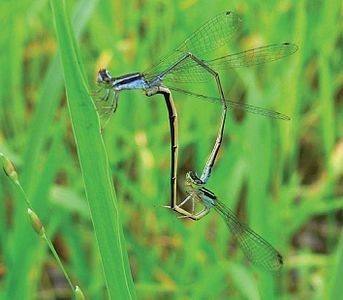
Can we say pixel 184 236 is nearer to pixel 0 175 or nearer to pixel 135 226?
pixel 135 226

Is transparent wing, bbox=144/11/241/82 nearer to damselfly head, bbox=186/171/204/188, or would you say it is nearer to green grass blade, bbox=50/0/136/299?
damselfly head, bbox=186/171/204/188

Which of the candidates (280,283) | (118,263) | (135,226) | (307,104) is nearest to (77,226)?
(135,226)

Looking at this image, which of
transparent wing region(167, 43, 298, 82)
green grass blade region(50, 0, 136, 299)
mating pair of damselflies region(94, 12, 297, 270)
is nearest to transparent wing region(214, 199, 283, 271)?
mating pair of damselflies region(94, 12, 297, 270)

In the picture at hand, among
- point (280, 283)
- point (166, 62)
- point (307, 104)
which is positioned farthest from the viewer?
point (307, 104)

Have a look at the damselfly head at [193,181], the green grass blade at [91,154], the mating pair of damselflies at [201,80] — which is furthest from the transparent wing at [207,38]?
the green grass blade at [91,154]

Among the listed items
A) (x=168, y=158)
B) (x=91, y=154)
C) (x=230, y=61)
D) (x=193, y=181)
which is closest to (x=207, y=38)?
(x=230, y=61)

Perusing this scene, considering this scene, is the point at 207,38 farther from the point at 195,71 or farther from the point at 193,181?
the point at 193,181

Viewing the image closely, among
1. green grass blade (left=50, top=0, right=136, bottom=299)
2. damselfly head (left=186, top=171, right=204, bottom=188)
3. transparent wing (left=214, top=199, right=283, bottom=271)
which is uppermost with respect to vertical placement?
green grass blade (left=50, top=0, right=136, bottom=299)
